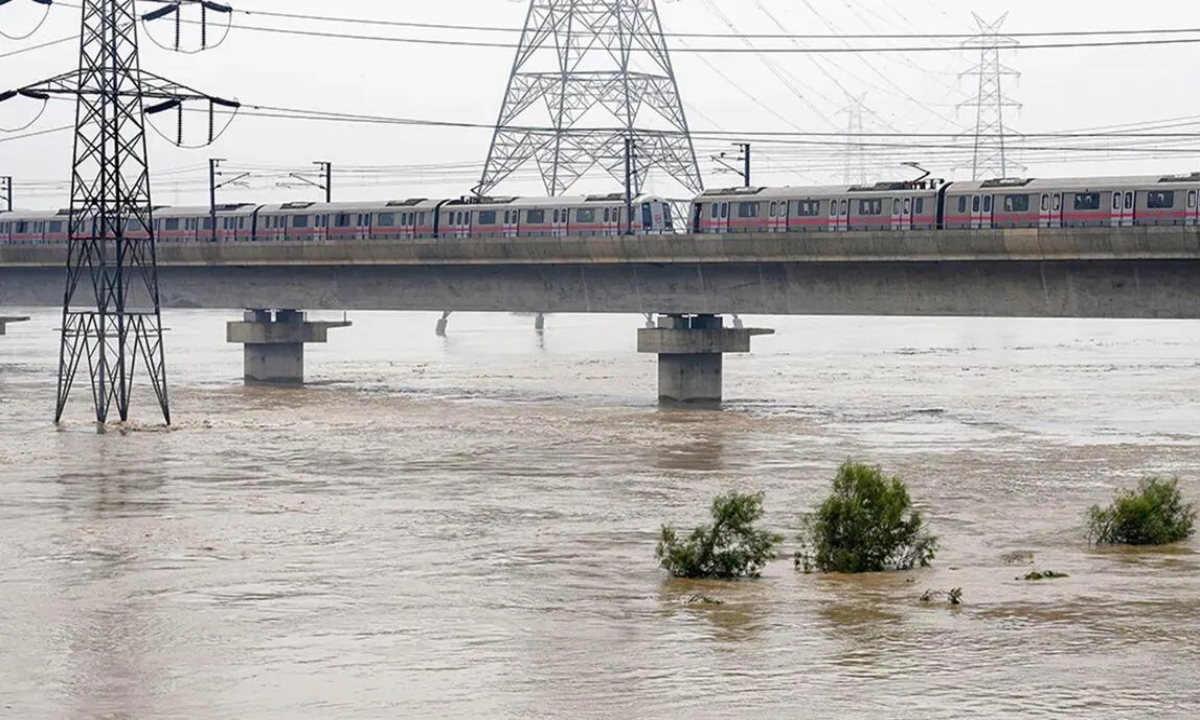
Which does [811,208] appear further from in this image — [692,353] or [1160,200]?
[1160,200]

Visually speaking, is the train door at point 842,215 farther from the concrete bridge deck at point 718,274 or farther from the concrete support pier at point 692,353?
the concrete support pier at point 692,353

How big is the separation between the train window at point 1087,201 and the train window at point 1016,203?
223 cm

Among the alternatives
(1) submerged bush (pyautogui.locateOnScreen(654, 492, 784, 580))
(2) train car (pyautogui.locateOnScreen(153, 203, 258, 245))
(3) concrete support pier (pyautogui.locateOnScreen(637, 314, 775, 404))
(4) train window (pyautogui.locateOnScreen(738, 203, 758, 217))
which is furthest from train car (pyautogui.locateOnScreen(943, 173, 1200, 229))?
(2) train car (pyautogui.locateOnScreen(153, 203, 258, 245))

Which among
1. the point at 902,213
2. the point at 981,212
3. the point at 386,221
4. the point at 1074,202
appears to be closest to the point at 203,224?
the point at 386,221

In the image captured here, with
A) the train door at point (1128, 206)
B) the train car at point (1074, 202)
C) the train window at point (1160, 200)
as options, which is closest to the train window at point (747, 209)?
the train car at point (1074, 202)

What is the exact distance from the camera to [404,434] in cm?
6175

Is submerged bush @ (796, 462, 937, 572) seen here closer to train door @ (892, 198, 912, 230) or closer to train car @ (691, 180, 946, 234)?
train car @ (691, 180, 946, 234)

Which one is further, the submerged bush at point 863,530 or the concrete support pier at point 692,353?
the concrete support pier at point 692,353

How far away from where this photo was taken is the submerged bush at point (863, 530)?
105 ft

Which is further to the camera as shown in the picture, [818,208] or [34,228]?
[34,228]

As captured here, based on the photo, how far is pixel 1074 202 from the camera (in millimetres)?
65188

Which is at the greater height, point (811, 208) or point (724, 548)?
point (811, 208)

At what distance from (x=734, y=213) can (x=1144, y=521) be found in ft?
139

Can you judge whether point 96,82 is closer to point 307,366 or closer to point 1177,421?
point 1177,421
